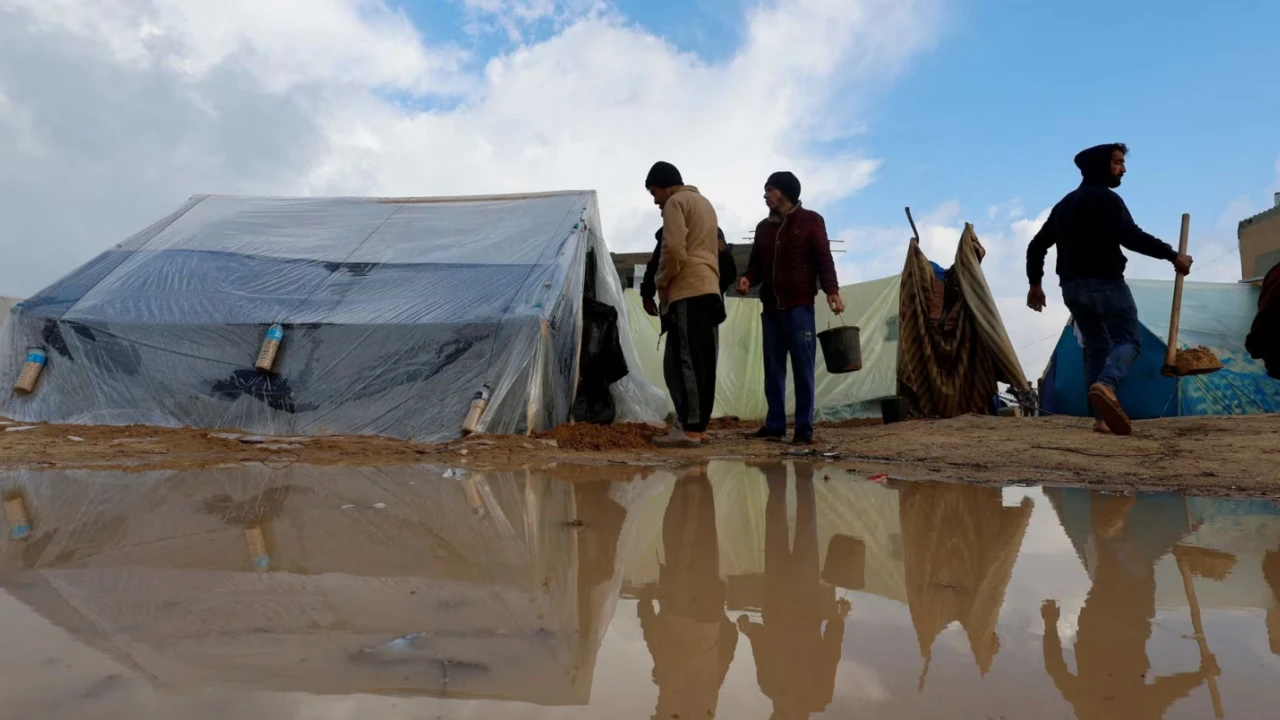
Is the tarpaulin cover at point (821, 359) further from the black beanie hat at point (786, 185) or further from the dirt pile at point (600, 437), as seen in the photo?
the black beanie hat at point (786, 185)

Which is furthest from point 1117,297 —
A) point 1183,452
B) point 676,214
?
point 676,214

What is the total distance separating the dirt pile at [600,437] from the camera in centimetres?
429

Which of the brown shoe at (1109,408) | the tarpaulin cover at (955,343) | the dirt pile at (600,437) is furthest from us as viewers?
the tarpaulin cover at (955,343)

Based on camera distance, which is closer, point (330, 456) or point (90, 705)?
point (90, 705)

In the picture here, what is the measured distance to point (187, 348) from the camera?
5.43m

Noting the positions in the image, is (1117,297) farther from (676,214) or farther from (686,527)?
(686,527)

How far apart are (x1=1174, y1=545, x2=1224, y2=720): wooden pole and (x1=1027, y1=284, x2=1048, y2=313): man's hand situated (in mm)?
3824

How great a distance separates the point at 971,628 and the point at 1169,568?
61 cm

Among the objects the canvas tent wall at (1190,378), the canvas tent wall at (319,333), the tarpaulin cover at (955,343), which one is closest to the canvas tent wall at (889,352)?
the tarpaulin cover at (955,343)

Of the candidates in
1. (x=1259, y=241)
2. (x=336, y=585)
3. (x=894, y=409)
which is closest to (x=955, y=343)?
(x=894, y=409)

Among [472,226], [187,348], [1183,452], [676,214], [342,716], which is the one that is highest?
[472,226]

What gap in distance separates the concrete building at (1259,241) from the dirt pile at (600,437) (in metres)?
15.3

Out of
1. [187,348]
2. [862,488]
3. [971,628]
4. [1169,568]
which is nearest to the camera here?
[971,628]

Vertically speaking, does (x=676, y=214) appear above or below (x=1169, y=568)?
above
